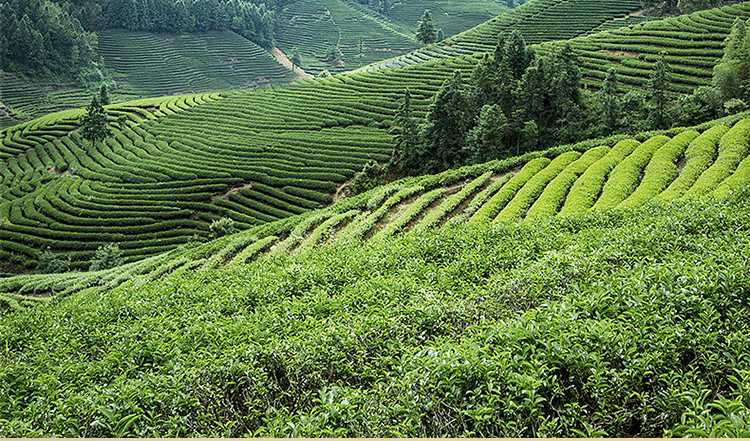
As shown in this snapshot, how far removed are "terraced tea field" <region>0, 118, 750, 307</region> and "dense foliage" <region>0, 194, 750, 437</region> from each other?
929cm

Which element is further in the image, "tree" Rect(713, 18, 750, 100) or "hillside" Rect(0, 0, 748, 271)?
"hillside" Rect(0, 0, 748, 271)

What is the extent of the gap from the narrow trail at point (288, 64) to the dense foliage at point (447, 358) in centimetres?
10744

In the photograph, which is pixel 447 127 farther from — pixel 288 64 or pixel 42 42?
pixel 42 42

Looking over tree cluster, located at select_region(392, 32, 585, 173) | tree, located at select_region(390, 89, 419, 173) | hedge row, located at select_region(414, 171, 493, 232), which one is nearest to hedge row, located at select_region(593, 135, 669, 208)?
hedge row, located at select_region(414, 171, 493, 232)

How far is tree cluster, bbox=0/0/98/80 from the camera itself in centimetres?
Answer: 8538

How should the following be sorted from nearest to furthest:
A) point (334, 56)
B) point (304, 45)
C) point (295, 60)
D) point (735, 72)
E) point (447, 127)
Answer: point (735, 72), point (447, 127), point (295, 60), point (334, 56), point (304, 45)

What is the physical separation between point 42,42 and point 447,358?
377ft

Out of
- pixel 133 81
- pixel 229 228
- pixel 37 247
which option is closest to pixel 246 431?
pixel 229 228

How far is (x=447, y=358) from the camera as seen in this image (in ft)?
16.2

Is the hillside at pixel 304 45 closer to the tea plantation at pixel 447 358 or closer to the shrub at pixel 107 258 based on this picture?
the shrub at pixel 107 258

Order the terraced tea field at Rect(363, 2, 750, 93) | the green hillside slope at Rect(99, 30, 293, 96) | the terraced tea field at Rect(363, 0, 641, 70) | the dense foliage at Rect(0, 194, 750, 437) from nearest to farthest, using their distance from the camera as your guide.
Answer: the dense foliage at Rect(0, 194, 750, 437)
the terraced tea field at Rect(363, 2, 750, 93)
the terraced tea field at Rect(363, 0, 641, 70)
the green hillside slope at Rect(99, 30, 293, 96)

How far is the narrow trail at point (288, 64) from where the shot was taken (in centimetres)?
11025

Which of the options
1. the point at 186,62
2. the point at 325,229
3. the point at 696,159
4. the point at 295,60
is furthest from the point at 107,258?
the point at 295,60

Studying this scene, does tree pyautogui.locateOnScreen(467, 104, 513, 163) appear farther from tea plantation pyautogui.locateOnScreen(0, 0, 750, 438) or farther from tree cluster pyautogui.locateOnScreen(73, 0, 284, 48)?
tree cluster pyautogui.locateOnScreen(73, 0, 284, 48)
